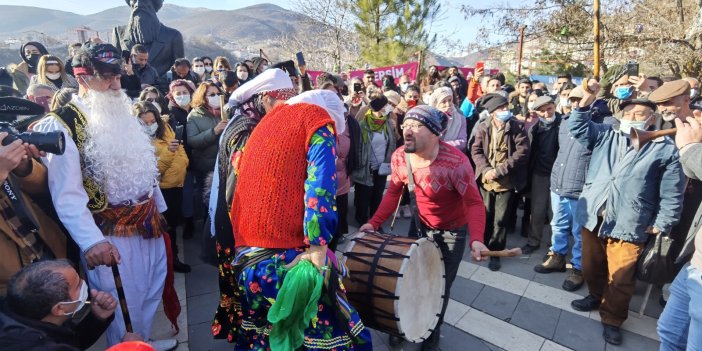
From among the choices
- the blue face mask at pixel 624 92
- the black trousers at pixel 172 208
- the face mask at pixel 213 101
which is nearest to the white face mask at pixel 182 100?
the face mask at pixel 213 101

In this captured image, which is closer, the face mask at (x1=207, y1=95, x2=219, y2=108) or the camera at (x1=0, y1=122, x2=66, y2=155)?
the camera at (x1=0, y1=122, x2=66, y2=155)

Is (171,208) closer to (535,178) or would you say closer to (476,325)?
(476,325)

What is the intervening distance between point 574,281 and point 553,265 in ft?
1.22

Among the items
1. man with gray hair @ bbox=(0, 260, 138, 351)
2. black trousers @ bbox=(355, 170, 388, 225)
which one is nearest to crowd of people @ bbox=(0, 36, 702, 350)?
man with gray hair @ bbox=(0, 260, 138, 351)

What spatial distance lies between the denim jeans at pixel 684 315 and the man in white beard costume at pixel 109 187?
3.35 m

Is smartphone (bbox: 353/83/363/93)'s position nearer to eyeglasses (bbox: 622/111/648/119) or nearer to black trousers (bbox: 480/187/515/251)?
black trousers (bbox: 480/187/515/251)

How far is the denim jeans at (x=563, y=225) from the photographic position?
14.1 feet

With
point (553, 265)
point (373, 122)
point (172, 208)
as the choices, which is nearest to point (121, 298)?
point (172, 208)

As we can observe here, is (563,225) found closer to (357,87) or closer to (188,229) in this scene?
(357,87)

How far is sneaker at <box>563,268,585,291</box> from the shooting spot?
166 inches

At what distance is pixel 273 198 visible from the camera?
1972 millimetres

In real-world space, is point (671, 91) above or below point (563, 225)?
above

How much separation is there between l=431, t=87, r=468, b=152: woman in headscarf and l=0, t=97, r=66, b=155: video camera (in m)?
4.34

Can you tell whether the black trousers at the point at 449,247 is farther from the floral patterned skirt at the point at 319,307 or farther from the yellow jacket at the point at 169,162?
the yellow jacket at the point at 169,162
